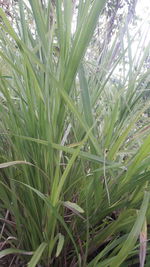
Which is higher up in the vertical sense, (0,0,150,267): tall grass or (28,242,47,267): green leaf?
(0,0,150,267): tall grass

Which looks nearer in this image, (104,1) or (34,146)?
(104,1)

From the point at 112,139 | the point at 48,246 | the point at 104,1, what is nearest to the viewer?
the point at 104,1

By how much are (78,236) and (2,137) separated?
25 centimetres

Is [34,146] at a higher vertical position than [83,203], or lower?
higher

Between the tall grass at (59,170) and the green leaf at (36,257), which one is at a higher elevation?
the tall grass at (59,170)

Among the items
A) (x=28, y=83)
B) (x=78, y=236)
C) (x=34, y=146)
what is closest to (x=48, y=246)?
(x=78, y=236)

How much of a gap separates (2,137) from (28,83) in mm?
152

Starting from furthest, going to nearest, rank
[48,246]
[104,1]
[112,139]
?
[112,139], [48,246], [104,1]

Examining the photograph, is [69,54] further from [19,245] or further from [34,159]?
[19,245]

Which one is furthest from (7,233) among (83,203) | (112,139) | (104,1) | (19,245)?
(104,1)

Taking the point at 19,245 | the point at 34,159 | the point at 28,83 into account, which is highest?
the point at 28,83

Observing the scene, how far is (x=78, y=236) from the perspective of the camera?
17.9 inches

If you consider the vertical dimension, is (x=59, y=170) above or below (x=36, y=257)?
above

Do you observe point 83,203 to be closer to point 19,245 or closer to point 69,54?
point 19,245
